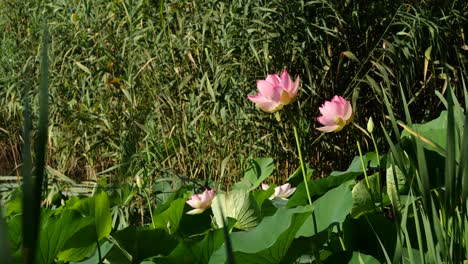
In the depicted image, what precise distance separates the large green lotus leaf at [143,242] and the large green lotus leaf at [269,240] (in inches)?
6.8

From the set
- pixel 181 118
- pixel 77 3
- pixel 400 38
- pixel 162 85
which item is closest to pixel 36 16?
pixel 77 3

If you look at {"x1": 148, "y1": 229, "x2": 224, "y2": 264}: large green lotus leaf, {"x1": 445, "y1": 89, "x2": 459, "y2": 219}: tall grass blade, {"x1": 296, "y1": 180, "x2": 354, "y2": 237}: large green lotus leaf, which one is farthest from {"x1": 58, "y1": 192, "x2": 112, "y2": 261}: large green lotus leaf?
{"x1": 445, "y1": 89, "x2": 459, "y2": 219}: tall grass blade

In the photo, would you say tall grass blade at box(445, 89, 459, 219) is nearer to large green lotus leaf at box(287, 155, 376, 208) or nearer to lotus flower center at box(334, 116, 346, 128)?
lotus flower center at box(334, 116, 346, 128)

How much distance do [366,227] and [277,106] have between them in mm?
294

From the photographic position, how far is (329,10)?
3959 mm

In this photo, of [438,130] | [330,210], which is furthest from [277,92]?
[438,130]

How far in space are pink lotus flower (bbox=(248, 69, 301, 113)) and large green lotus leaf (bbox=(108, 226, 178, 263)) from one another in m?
0.32

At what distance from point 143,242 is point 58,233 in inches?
6.8

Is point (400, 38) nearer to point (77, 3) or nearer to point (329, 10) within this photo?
point (329, 10)

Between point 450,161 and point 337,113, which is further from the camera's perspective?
point 337,113

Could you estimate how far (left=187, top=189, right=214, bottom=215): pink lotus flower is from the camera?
1.92m

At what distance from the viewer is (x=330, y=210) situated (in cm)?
164

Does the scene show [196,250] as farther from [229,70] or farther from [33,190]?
[229,70]

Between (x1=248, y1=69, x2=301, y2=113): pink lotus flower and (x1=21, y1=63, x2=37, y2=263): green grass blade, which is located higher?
(x1=248, y1=69, x2=301, y2=113): pink lotus flower
